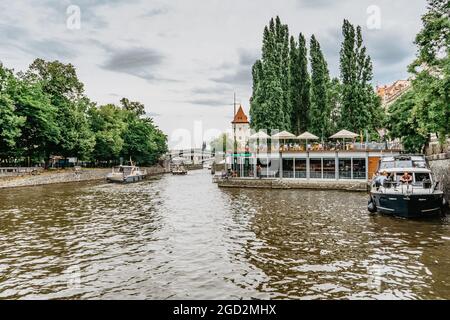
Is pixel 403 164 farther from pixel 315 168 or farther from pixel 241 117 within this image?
pixel 241 117

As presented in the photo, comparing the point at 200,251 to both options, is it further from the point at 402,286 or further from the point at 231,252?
the point at 402,286

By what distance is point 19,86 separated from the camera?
51562 millimetres

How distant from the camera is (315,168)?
148 ft

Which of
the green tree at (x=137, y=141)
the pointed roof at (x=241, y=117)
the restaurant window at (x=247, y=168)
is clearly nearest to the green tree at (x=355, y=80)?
the restaurant window at (x=247, y=168)

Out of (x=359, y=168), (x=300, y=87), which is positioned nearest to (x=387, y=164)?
(x=359, y=168)

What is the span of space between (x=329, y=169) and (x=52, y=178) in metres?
42.7

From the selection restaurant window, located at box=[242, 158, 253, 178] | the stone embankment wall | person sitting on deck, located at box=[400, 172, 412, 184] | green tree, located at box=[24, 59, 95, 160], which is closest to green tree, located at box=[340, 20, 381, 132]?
restaurant window, located at box=[242, 158, 253, 178]

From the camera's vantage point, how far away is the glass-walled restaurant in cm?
4250

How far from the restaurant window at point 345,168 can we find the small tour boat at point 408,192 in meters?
16.9

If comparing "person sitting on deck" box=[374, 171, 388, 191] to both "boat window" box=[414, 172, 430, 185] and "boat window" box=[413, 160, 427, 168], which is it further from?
"boat window" box=[413, 160, 427, 168]
